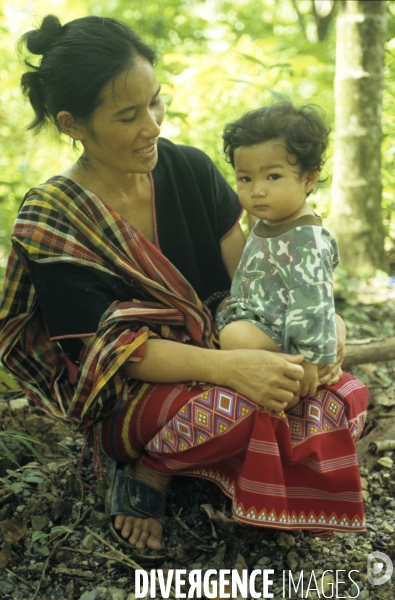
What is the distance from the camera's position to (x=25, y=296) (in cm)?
206

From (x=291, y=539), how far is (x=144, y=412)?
59 centimetres

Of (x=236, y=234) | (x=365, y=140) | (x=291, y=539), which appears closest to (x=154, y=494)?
(x=291, y=539)

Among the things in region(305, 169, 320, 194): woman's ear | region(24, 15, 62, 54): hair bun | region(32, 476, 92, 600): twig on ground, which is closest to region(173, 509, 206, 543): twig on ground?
region(32, 476, 92, 600): twig on ground

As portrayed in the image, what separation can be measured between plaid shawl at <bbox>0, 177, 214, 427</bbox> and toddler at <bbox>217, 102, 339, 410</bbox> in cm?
26

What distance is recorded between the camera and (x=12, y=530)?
189 cm

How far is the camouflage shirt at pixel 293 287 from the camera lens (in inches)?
68.0

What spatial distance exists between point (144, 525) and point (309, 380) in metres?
0.69

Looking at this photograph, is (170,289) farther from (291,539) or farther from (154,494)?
(291,539)

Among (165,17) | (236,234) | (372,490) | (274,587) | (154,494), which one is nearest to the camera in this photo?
(274,587)

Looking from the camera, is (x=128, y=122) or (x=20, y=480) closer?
(x=128, y=122)

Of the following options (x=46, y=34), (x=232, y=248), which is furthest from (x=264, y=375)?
(x=46, y=34)

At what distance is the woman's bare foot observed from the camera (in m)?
1.89

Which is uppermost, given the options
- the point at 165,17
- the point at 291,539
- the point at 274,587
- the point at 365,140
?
the point at 165,17

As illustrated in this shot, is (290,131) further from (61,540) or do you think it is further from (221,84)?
(221,84)
